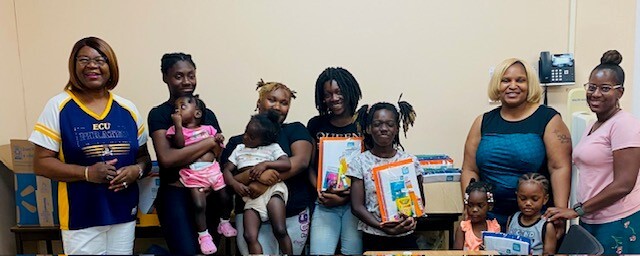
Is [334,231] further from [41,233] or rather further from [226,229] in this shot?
[41,233]

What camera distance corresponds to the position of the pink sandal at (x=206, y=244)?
2.01 metres

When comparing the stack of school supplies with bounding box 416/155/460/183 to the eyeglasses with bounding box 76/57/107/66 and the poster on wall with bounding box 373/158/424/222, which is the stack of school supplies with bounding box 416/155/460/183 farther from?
the eyeglasses with bounding box 76/57/107/66

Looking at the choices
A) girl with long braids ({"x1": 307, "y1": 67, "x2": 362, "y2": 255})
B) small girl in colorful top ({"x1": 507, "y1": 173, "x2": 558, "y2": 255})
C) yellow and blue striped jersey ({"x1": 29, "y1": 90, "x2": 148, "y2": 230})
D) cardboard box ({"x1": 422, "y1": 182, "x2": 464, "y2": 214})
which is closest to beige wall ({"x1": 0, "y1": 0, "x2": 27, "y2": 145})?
yellow and blue striped jersey ({"x1": 29, "y1": 90, "x2": 148, "y2": 230})

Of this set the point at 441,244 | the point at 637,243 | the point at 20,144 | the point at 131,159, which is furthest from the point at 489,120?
the point at 20,144

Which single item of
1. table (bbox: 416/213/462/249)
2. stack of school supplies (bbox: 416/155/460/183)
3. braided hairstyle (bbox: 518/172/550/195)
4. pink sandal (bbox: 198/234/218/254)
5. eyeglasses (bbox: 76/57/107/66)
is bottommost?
table (bbox: 416/213/462/249)

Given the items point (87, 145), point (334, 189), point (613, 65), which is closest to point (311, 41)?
point (334, 189)

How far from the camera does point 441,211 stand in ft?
8.14

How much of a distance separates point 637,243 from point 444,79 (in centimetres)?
155

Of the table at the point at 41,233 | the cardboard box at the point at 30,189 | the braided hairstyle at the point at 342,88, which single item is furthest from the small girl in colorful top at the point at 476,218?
the cardboard box at the point at 30,189

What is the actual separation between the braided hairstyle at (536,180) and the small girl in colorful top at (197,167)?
4.49 feet

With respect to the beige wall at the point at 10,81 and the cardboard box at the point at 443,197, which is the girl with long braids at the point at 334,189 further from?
the beige wall at the point at 10,81

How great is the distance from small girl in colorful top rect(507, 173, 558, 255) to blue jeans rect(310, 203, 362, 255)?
72cm

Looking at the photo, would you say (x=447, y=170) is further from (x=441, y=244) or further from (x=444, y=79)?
(x=444, y=79)

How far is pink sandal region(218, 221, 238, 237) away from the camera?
2141mm
